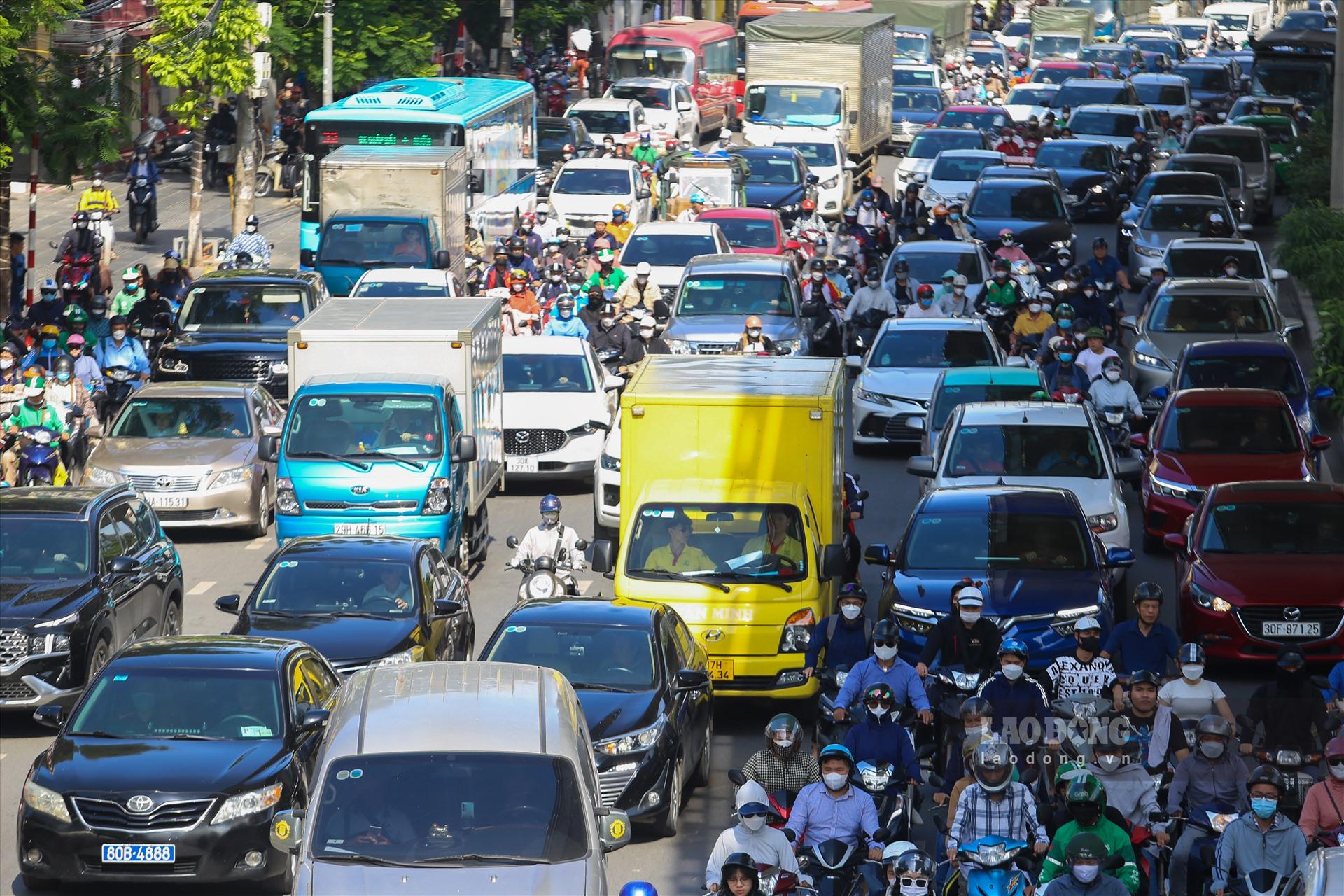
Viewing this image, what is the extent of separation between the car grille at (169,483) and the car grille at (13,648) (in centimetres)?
644

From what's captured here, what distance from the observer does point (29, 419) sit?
2342 cm

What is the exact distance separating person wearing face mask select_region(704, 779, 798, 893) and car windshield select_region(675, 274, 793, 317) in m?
17.7

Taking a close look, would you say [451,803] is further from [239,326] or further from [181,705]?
[239,326]

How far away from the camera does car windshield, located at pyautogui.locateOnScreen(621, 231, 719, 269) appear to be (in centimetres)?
3300

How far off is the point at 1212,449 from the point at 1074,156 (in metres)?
22.7

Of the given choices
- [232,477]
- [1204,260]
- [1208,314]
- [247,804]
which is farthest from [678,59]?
[247,804]

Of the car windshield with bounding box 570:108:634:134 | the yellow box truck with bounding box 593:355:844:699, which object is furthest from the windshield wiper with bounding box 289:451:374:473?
the car windshield with bounding box 570:108:634:134

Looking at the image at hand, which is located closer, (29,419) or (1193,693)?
(1193,693)

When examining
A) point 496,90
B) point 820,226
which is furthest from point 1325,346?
point 496,90

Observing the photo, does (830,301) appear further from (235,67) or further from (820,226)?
(235,67)

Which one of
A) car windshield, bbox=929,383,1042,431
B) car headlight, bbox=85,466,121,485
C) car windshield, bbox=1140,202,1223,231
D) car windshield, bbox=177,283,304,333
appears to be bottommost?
car headlight, bbox=85,466,121,485

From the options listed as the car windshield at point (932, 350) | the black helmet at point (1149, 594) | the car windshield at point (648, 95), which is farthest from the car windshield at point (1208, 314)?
the car windshield at point (648, 95)

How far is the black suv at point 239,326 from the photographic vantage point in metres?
27.3

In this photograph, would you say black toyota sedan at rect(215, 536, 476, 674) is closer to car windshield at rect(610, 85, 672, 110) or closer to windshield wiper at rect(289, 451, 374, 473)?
windshield wiper at rect(289, 451, 374, 473)
